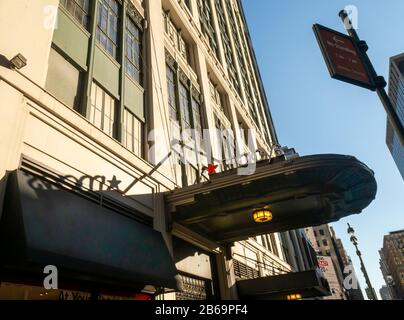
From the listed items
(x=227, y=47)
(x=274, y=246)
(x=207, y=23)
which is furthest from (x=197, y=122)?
(x=227, y=47)

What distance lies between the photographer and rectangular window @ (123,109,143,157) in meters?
9.25

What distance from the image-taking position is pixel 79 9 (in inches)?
352

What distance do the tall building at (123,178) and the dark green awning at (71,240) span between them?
0.08 feet

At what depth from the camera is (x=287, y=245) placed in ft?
84.9

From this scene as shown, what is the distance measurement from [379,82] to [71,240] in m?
6.26

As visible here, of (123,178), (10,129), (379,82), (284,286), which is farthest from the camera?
(284,286)

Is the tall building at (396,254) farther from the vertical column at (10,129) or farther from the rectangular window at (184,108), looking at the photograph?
the vertical column at (10,129)

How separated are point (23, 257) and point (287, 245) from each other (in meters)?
24.3

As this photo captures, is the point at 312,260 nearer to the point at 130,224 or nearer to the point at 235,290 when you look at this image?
the point at 235,290

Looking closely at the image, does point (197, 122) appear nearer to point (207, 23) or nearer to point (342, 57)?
point (342, 57)

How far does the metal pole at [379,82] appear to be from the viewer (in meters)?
5.33

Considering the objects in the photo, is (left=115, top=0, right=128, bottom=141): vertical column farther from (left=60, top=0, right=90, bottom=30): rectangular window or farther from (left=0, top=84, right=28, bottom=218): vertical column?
(left=0, top=84, right=28, bottom=218): vertical column

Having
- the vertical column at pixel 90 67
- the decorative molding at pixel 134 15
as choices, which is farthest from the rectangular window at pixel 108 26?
the decorative molding at pixel 134 15

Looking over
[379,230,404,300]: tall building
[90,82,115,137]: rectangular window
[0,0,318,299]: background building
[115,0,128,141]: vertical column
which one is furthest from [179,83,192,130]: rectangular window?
[379,230,404,300]: tall building
